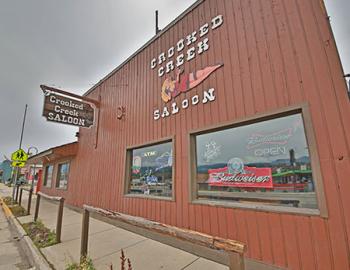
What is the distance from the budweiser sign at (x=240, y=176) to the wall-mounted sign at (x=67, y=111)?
561 cm

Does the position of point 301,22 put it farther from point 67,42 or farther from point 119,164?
point 67,42

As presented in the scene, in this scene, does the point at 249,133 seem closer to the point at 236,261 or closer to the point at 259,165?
the point at 259,165

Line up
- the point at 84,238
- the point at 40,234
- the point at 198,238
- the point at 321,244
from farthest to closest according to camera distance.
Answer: the point at 40,234
the point at 84,238
the point at 321,244
the point at 198,238

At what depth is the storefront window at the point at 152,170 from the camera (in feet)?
14.7

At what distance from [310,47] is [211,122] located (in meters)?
1.94

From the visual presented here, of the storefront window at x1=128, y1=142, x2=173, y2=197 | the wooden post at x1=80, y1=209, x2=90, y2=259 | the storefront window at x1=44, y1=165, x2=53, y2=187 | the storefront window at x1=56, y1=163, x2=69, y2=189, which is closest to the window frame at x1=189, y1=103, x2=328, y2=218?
the storefront window at x1=128, y1=142, x2=173, y2=197

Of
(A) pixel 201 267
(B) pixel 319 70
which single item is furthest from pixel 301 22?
(A) pixel 201 267

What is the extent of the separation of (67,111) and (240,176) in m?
6.37

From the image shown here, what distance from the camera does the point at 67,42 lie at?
7.94 metres

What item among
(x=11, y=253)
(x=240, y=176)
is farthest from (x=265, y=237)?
(x=11, y=253)

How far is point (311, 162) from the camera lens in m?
2.43

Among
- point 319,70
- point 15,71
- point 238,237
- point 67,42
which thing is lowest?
point 238,237

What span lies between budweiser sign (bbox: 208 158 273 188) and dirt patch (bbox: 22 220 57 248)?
155 inches

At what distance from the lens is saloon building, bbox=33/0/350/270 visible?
7.59 feet
